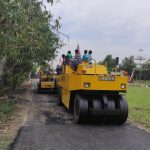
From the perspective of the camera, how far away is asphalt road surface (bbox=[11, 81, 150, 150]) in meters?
11.5

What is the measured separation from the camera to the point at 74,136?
519 inches

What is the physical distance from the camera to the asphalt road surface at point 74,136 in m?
11.5

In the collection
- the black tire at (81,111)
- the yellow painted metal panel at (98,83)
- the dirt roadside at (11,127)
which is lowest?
the dirt roadside at (11,127)

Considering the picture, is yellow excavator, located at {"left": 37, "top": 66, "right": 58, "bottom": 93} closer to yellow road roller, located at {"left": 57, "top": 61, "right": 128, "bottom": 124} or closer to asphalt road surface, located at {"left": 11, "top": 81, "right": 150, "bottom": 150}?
asphalt road surface, located at {"left": 11, "top": 81, "right": 150, "bottom": 150}

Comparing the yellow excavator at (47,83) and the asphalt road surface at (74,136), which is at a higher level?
the yellow excavator at (47,83)

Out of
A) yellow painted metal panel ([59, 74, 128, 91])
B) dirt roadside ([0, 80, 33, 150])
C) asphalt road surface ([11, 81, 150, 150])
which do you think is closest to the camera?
asphalt road surface ([11, 81, 150, 150])

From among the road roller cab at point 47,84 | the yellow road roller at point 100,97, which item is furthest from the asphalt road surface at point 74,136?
the road roller cab at point 47,84

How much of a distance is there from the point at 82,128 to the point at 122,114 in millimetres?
1719

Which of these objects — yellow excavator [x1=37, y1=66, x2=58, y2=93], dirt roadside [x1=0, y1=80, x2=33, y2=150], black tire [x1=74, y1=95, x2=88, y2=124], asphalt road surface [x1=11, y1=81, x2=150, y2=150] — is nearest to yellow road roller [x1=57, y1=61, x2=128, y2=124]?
black tire [x1=74, y1=95, x2=88, y2=124]

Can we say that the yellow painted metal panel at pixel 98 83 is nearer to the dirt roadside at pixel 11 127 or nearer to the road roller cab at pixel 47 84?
the dirt roadside at pixel 11 127

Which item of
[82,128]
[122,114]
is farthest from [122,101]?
[82,128]

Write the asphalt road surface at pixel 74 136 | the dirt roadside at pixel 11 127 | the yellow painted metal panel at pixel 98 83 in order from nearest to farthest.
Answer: the asphalt road surface at pixel 74 136 → the dirt roadside at pixel 11 127 → the yellow painted metal panel at pixel 98 83

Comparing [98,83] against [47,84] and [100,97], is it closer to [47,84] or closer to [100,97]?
[100,97]

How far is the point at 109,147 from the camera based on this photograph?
1154cm
